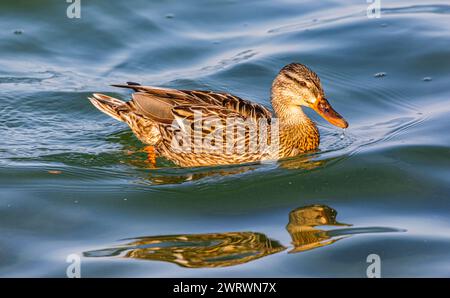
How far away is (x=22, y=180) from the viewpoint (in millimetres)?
9773

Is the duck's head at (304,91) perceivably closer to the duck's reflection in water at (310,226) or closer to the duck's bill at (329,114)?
the duck's bill at (329,114)

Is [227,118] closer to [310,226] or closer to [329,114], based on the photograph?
[329,114]

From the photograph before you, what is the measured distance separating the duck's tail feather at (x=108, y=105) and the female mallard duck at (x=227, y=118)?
1.12 ft

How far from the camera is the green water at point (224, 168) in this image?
819 cm

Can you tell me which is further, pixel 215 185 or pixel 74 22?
pixel 74 22

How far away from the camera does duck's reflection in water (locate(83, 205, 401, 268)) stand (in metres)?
7.98

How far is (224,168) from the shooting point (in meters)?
10.1

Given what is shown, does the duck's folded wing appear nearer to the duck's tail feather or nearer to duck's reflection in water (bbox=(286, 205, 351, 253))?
the duck's tail feather

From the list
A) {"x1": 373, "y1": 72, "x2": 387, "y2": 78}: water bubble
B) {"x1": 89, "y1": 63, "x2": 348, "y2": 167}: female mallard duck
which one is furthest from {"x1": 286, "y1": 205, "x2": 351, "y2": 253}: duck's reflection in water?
{"x1": 373, "y1": 72, "x2": 387, "y2": 78}: water bubble

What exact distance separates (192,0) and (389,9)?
3.57 metres

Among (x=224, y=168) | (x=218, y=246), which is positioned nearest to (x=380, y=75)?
(x=224, y=168)

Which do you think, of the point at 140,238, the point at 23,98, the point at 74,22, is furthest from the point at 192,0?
the point at 140,238

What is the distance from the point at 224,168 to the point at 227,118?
58cm

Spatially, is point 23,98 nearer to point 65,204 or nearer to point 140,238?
point 65,204
